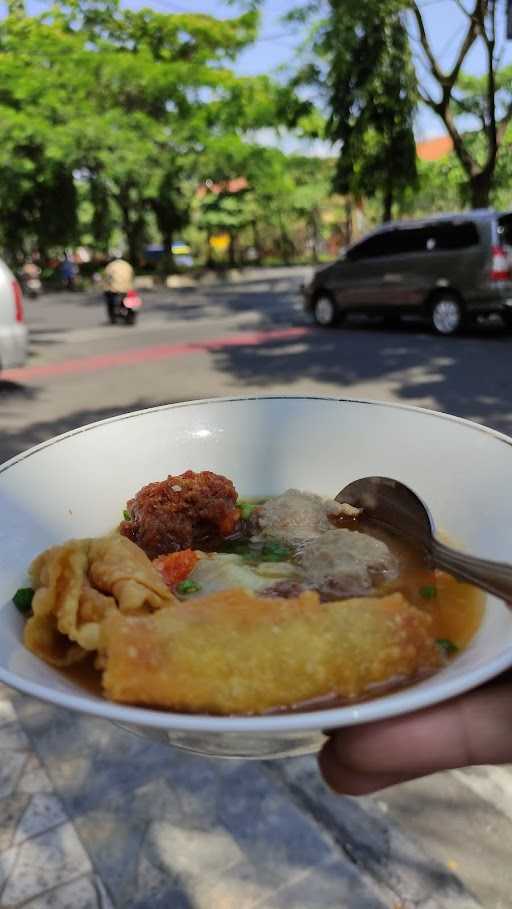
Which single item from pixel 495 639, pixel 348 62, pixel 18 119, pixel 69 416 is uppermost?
pixel 18 119

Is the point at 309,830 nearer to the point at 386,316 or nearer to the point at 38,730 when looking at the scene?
the point at 38,730

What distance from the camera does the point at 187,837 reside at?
2398 mm

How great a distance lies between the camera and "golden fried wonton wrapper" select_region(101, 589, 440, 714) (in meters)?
1.04

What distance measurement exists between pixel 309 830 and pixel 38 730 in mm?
1232

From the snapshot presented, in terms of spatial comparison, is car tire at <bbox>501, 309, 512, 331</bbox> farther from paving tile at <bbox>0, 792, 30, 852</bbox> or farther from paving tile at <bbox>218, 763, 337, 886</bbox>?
paving tile at <bbox>0, 792, 30, 852</bbox>

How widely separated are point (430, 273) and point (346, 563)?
11.5m

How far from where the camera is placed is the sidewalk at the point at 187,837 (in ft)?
7.16

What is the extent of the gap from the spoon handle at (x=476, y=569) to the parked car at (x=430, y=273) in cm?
1068

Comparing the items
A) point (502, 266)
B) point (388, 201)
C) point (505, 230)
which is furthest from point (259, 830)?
point (388, 201)

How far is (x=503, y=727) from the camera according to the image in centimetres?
134

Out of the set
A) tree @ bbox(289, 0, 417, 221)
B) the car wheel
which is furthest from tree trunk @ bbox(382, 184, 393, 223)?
the car wheel

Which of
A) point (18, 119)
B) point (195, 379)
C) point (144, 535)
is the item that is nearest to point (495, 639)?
point (144, 535)

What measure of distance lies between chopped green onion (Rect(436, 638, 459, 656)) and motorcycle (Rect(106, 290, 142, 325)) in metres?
15.6

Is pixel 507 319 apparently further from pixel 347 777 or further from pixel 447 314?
pixel 347 777
